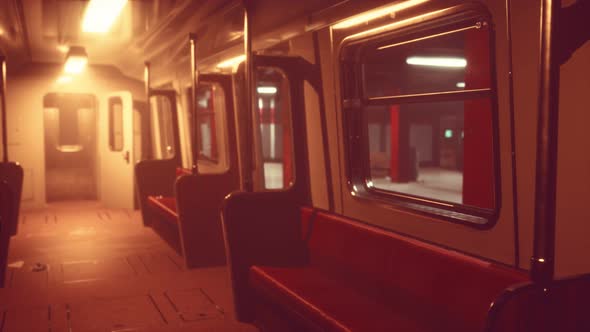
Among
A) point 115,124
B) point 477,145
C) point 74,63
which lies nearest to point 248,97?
point 477,145

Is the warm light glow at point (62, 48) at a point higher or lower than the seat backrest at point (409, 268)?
higher

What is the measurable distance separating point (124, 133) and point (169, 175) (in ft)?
6.73

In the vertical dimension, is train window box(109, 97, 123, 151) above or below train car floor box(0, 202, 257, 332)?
above

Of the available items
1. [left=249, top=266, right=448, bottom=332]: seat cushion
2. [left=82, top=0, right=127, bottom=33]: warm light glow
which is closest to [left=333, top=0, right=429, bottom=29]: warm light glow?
[left=249, top=266, right=448, bottom=332]: seat cushion

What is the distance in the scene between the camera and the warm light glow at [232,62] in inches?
233

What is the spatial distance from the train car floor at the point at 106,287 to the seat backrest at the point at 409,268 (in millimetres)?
928

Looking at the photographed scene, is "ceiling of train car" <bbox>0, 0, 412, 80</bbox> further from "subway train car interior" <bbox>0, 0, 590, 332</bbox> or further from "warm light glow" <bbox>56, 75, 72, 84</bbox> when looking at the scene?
"warm light glow" <bbox>56, 75, 72, 84</bbox>

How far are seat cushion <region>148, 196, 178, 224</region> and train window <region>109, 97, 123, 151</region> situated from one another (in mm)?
3013

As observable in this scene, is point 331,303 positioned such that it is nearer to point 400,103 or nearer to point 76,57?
point 400,103

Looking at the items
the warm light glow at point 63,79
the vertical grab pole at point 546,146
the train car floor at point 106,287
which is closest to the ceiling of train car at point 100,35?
the warm light glow at point 63,79

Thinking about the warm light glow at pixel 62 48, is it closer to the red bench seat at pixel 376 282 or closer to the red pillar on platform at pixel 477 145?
the red bench seat at pixel 376 282

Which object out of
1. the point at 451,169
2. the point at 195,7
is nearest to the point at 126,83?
the point at 195,7

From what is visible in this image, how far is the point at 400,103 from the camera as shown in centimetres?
327

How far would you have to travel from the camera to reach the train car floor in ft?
13.9
